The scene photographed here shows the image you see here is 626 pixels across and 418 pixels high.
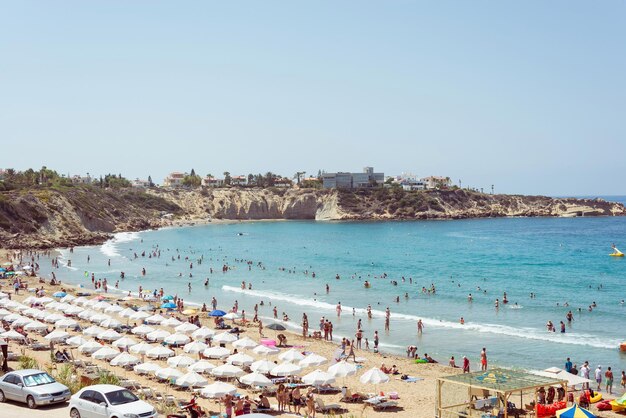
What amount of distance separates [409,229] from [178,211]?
200ft

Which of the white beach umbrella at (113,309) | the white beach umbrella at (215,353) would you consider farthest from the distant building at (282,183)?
the white beach umbrella at (215,353)

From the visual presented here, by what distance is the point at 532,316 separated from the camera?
136 feet

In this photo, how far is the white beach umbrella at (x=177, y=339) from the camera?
28.8m

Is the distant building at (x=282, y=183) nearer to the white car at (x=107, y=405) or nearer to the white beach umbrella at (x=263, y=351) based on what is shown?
the white beach umbrella at (x=263, y=351)

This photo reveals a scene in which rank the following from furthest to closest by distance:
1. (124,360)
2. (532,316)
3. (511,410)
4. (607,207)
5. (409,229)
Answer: (607,207)
(409,229)
(532,316)
(124,360)
(511,410)

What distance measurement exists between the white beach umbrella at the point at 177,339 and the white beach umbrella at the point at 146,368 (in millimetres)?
4676

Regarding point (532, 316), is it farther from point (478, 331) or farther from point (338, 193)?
point (338, 193)

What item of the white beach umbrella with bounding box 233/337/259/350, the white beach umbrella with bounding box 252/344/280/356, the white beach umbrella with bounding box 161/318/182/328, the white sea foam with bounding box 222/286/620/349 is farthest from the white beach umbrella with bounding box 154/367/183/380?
the white sea foam with bounding box 222/286/620/349

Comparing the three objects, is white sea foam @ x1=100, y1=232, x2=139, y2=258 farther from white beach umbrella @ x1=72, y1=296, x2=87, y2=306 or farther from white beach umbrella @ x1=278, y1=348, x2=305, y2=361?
white beach umbrella @ x1=278, y1=348, x2=305, y2=361

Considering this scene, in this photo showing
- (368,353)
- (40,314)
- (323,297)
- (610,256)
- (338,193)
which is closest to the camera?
(368,353)

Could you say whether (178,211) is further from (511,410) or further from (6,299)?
(511,410)

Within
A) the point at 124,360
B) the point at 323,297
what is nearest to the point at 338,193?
the point at 323,297

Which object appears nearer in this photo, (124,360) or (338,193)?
(124,360)

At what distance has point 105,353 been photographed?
83.4 feet
